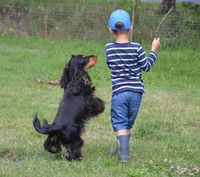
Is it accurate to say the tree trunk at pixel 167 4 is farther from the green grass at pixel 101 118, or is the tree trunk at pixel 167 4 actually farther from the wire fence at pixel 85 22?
the green grass at pixel 101 118

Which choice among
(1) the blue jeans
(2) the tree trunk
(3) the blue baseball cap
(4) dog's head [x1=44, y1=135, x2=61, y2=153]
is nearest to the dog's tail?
→ (4) dog's head [x1=44, y1=135, x2=61, y2=153]

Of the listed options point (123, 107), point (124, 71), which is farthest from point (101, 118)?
point (124, 71)

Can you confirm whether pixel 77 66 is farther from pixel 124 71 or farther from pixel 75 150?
pixel 75 150

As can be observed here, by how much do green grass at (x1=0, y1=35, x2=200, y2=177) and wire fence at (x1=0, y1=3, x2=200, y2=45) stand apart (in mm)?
656

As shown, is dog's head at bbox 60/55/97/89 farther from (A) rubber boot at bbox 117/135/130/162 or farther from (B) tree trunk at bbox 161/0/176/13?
(B) tree trunk at bbox 161/0/176/13

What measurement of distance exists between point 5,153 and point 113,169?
148cm

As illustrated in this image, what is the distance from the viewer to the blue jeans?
684 cm

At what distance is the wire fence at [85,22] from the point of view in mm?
16906

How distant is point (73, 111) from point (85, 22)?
10807mm

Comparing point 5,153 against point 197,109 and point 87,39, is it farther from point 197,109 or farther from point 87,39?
point 87,39

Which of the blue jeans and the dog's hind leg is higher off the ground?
the blue jeans

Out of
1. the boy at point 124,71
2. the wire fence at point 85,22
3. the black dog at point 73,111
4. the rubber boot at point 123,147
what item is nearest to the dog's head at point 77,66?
the black dog at point 73,111

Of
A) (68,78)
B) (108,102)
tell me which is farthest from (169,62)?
(68,78)

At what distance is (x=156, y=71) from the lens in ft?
46.3
